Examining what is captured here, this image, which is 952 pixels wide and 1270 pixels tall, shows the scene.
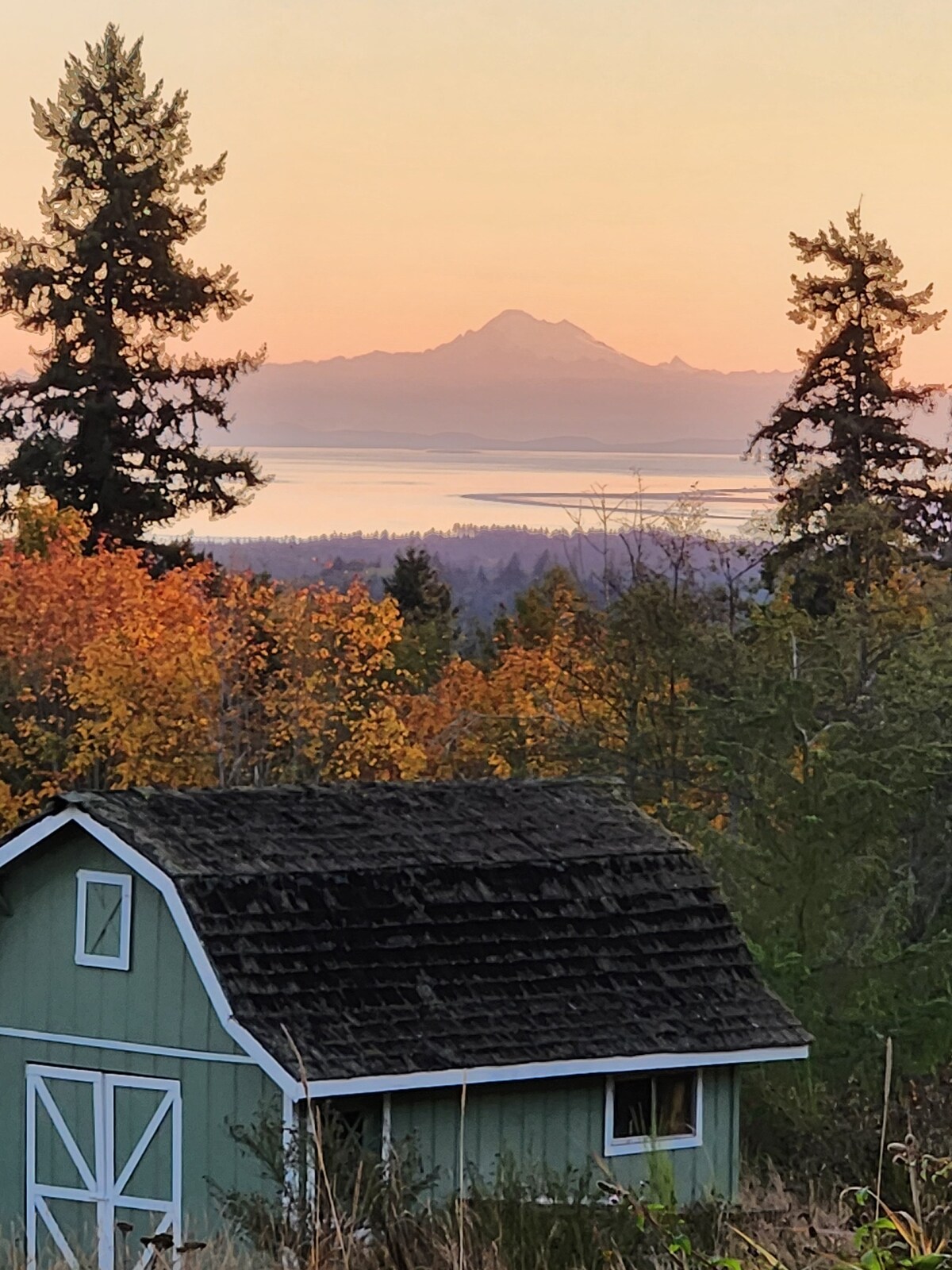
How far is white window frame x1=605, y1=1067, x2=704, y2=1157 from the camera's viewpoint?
19922 mm

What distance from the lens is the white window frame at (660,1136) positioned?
65.4 ft

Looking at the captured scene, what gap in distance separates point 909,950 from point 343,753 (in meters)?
23.9

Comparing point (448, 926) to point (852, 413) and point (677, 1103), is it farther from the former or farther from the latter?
point (852, 413)

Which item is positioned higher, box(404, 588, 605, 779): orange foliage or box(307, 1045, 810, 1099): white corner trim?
box(404, 588, 605, 779): orange foliage

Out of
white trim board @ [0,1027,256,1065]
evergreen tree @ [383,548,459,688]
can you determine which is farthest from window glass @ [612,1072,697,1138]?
evergreen tree @ [383,548,459,688]

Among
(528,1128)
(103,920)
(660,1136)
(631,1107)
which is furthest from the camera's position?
(103,920)

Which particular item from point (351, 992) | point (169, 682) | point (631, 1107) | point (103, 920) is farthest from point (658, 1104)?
point (169, 682)

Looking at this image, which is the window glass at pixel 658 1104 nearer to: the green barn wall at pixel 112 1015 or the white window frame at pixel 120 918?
the green barn wall at pixel 112 1015

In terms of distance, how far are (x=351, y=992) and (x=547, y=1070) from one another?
5.62 ft

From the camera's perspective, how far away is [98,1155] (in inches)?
799

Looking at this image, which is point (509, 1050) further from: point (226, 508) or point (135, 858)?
point (226, 508)

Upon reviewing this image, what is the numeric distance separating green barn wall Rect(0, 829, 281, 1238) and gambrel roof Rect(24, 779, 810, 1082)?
640 millimetres

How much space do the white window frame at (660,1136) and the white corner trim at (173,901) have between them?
3.02 m

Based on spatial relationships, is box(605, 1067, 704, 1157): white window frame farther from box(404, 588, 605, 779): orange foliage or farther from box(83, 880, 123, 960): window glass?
box(404, 588, 605, 779): orange foliage
